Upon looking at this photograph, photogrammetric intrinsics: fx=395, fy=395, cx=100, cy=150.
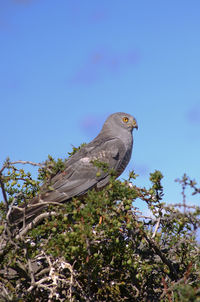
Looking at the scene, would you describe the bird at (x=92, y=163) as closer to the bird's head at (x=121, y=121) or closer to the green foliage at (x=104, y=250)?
the bird's head at (x=121, y=121)

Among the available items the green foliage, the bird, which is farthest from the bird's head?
the green foliage

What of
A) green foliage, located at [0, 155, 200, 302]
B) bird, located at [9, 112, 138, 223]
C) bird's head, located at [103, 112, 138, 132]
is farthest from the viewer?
bird's head, located at [103, 112, 138, 132]

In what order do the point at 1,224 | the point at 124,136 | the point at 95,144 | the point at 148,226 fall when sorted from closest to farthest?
the point at 1,224
the point at 148,226
the point at 95,144
the point at 124,136

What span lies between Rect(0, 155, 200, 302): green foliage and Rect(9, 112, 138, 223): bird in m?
1.06

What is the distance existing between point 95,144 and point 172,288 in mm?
4180

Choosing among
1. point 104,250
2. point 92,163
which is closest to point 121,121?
point 92,163

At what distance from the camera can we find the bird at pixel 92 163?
23.2 ft

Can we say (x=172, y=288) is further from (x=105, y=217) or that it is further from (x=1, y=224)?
(x=1, y=224)

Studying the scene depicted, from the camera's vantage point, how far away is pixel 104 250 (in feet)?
→ 18.4

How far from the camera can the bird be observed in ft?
23.2

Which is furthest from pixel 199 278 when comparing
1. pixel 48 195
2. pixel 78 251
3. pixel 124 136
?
pixel 124 136

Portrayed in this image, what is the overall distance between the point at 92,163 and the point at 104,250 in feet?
7.03

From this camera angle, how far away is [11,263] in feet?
16.2

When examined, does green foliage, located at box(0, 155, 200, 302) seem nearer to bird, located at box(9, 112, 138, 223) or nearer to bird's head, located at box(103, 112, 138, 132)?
bird, located at box(9, 112, 138, 223)
